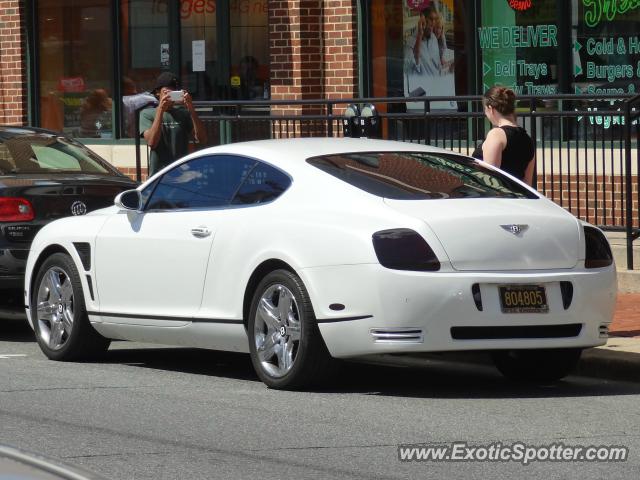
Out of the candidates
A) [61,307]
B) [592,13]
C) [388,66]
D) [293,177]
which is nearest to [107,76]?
[388,66]

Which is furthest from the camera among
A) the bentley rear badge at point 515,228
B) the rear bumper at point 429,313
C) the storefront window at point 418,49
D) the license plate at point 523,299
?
the storefront window at point 418,49

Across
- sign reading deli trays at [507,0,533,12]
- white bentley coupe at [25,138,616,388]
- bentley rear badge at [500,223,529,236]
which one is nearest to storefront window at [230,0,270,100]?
sign reading deli trays at [507,0,533,12]

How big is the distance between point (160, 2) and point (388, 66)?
12.9ft

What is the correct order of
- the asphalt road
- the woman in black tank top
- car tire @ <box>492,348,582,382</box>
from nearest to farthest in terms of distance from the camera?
the asphalt road
car tire @ <box>492,348,582,382</box>
the woman in black tank top

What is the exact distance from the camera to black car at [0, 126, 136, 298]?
1124 centimetres

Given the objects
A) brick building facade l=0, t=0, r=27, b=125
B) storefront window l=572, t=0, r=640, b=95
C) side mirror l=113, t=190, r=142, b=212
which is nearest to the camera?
side mirror l=113, t=190, r=142, b=212

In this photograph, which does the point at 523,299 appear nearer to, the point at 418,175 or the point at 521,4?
the point at 418,175

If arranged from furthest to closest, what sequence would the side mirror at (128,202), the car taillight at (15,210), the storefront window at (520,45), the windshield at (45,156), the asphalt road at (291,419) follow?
the storefront window at (520,45) < the windshield at (45,156) < the car taillight at (15,210) < the side mirror at (128,202) < the asphalt road at (291,419)

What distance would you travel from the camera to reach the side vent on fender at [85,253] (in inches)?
394

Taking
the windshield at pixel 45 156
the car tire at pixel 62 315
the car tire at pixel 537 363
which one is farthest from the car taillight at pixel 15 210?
the car tire at pixel 537 363

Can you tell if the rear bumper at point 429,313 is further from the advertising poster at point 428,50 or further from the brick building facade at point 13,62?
the brick building facade at point 13,62

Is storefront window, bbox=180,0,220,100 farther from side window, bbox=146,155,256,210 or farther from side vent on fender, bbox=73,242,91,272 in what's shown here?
side window, bbox=146,155,256,210

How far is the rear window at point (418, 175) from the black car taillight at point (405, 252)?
469 mm

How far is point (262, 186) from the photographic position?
907 cm
